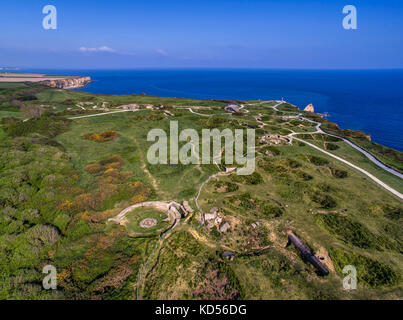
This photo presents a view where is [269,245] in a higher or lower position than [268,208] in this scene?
lower

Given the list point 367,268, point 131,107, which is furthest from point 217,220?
point 131,107

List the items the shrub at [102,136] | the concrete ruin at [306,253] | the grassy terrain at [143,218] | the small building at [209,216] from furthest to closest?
1. the shrub at [102,136]
2. the small building at [209,216]
3. the grassy terrain at [143,218]
4. the concrete ruin at [306,253]

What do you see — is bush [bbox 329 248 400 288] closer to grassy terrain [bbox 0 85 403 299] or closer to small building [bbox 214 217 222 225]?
grassy terrain [bbox 0 85 403 299]

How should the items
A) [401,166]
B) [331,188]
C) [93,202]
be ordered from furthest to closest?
[401,166] → [331,188] → [93,202]

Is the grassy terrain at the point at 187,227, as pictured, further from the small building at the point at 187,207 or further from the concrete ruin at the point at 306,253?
the small building at the point at 187,207

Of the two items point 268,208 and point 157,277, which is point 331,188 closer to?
point 268,208

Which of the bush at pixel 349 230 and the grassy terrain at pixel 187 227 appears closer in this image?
the grassy terrain at pixel 187 227

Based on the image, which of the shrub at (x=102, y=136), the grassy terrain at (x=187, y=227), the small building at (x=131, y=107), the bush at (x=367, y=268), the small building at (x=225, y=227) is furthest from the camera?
the small building at (x=131, y=107)

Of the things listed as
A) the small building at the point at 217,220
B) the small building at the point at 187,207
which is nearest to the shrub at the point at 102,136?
the small building at the point at 187,207

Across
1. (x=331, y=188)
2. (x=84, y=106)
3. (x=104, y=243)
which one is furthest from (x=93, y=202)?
(x=84, y=106)
